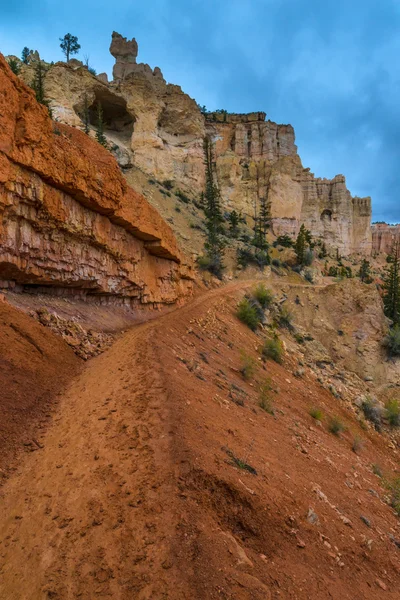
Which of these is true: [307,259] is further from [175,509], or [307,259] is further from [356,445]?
[175,509]

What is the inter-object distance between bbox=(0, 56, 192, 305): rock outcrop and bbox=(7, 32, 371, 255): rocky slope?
1019 inches

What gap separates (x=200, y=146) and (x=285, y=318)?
35.4 m

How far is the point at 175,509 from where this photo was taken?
136 inches

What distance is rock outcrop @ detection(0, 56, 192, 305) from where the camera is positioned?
8406mm

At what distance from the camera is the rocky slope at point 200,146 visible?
37.2 m

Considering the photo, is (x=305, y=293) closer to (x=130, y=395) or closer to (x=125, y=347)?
(x=125, y=347)

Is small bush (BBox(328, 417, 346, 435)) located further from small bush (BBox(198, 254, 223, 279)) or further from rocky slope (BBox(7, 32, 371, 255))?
rocky slope (BBox(7, 32, 371, 255))

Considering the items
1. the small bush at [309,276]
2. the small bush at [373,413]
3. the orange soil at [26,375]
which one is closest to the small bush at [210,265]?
the small bush at [309,276]

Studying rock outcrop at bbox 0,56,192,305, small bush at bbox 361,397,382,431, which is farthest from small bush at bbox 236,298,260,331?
small bush at bbox 361,397,382,431

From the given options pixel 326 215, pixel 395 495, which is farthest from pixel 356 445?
pixel 326 215

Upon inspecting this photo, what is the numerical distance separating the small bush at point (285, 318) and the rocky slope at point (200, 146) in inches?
984

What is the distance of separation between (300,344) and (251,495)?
681 inches

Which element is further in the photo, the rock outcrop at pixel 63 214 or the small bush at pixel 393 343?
the small bush at pixel 393 343

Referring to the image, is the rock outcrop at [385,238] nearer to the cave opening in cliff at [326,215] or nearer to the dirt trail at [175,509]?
the cave opening in cliff at [326,215]
